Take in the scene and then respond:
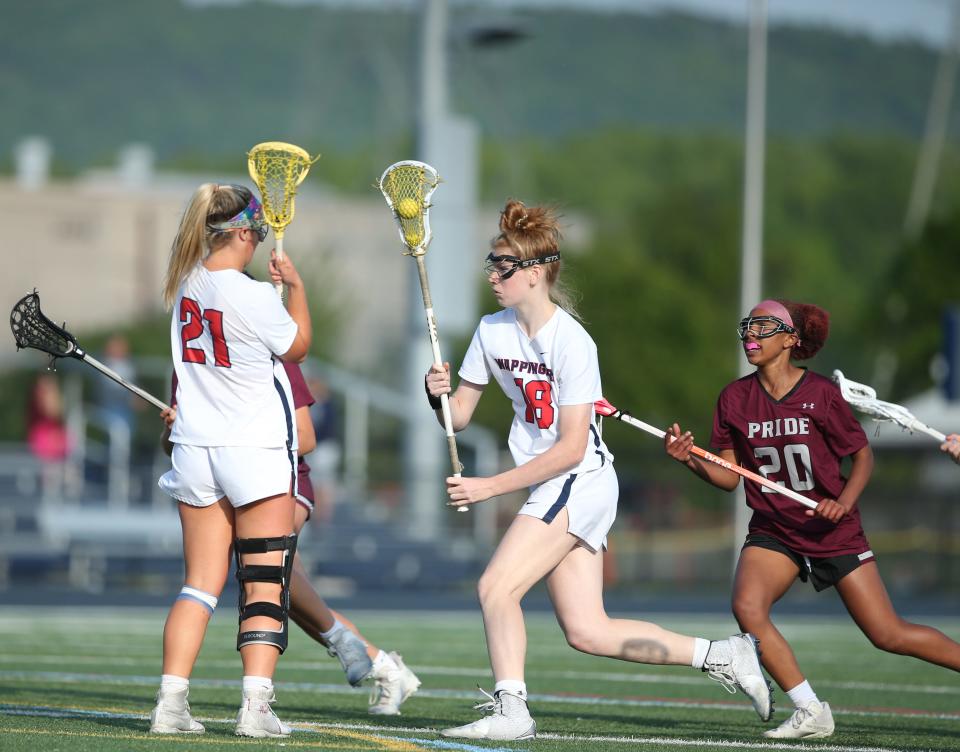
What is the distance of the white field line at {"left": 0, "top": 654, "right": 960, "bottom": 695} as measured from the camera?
9.69 m

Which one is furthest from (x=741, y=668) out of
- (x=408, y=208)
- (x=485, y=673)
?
(x=485, y=673)

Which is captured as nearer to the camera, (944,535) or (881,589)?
(881,589)

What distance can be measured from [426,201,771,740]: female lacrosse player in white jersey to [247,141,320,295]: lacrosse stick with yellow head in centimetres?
89

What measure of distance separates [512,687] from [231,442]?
1468 mm

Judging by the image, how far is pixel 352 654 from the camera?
24.7 feet

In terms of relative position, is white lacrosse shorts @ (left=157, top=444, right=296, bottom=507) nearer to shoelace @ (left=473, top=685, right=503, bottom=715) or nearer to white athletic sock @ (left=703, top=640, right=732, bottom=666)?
shoelace @ (left=473, top=685, right=503, bottom=715)

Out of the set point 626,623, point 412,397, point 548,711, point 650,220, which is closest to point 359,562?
point 412,397

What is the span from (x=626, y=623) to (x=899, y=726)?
1.71 metres

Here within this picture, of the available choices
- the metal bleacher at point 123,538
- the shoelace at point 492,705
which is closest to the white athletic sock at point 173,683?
the shoelace at point 492,705

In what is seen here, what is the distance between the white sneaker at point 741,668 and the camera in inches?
266

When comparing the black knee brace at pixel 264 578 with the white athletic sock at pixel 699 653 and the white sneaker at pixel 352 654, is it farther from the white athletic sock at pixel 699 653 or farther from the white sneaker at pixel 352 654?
the white athletic sock at pixel 699 653

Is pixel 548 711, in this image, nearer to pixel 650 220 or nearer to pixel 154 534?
pixel 154 534

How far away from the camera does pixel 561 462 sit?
638cm

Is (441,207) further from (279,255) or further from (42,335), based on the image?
(279,255)
